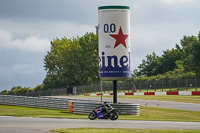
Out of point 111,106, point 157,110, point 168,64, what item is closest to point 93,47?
point 168,64

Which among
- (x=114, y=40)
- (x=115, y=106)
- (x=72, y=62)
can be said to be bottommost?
(x=115, y=106)

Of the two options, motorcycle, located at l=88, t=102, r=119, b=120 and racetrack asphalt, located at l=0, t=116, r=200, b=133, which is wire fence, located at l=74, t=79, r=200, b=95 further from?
racetrack asphalt, located at l=0, t=116, r=200, b=133

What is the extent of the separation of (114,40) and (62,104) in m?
8.67

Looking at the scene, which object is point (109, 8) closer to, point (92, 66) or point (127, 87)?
point (127, 87)

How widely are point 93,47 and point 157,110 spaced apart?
84.4 meters

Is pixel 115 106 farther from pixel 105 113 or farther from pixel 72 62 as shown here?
pixel 72 62

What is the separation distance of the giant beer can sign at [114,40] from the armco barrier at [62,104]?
2.21 meters

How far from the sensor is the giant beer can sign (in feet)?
100

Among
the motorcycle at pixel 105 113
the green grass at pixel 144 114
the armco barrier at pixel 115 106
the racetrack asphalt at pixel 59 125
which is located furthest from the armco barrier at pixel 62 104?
the racetrack asphalt at pixel 59 125

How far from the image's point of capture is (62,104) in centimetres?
3656

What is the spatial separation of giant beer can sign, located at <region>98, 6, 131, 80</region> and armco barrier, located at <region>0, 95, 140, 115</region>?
221 centimetres

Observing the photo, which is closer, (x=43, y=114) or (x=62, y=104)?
(x=43, y=114)

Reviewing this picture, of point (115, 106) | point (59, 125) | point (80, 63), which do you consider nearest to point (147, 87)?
point (80, 63)

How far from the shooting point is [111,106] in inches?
1168
